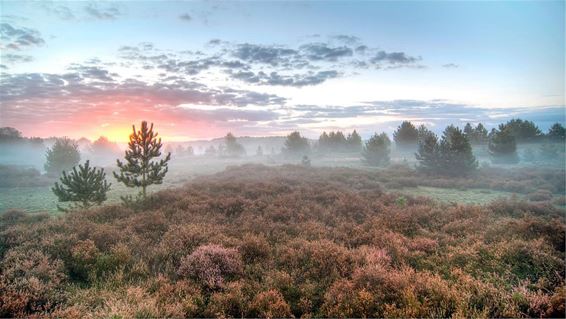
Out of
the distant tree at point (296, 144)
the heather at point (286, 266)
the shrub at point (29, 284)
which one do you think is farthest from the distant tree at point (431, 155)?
the distant tree at point (296, 144)

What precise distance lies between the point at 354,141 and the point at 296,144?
20.2 meters

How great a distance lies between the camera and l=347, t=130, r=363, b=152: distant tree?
274ft

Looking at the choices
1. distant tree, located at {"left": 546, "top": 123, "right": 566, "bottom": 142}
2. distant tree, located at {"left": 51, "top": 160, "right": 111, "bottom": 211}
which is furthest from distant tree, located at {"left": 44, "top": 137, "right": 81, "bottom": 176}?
distant tree, located at {"left": 546, "top": 123, "right": 566, "bottom": 142}

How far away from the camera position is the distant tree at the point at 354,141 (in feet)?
274

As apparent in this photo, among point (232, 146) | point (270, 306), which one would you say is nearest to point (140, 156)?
point (270, 306)

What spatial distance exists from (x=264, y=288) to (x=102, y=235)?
769 cm

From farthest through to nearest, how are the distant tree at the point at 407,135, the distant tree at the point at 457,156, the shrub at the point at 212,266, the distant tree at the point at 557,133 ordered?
the distant tree at the point at 407,135, the distant tree at the point at 557,133, the distant tree at the point at 457,156, the shrub at the point at 212,266

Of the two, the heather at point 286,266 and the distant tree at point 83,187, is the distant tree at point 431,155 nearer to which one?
the heather at point 286,266

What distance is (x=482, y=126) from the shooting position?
2387 inches

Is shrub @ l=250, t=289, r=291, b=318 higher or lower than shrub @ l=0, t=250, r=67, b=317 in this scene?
lower

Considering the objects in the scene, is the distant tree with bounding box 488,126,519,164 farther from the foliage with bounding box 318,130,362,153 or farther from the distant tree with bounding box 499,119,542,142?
the foliage with bounding box 318,130,362,153

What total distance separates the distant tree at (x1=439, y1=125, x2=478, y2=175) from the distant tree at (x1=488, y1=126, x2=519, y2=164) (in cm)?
1595

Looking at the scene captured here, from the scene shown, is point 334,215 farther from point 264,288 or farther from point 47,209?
point 47,209

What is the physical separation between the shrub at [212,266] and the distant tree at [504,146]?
1958 inches
